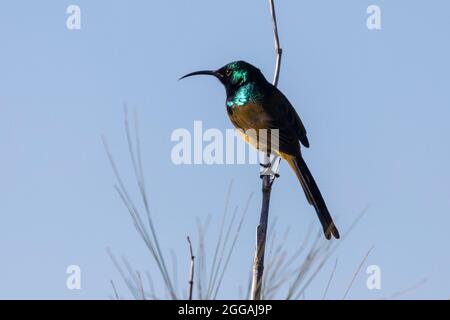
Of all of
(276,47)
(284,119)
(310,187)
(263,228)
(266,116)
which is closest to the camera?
(263,228)

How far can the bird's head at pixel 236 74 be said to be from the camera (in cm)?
750

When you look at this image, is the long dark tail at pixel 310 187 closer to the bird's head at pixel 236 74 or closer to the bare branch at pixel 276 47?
the bare branch at pixel 276 47

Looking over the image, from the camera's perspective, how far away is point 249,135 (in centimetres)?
671

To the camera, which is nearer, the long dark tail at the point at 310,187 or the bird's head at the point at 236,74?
the long dark tail at the point at 310,187

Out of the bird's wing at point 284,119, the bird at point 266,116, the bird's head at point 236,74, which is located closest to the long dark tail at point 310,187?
the bird at point 266,116

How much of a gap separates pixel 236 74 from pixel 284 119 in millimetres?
1155

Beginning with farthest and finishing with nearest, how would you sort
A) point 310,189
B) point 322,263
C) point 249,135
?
point 249,135 → point 310,189 → point 322,263

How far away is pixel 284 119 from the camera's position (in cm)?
662

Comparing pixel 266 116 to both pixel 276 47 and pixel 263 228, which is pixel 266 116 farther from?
pixel 263 228

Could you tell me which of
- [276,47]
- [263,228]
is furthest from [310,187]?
[263,228]
